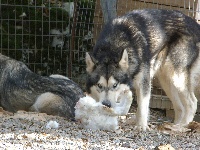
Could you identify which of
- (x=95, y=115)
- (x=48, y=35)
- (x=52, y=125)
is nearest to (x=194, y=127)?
(x=95, y=115)

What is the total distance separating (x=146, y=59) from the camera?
708 cm

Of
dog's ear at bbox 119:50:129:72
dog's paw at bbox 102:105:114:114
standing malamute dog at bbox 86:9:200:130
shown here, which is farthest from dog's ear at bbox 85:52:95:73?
dog's paw at bbox 102:105:114:114

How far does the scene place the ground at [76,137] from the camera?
513 cm

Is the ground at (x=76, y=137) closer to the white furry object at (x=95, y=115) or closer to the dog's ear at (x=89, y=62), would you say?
the white furry object at (x=95, y=115)

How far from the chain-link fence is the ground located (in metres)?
3.30

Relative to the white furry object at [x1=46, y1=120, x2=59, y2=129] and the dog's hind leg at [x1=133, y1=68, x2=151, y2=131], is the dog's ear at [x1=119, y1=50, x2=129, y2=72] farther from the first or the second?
the white furry object at [x1=46, y1=120, x2=59, y2=129]

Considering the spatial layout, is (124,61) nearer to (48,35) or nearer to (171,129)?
(171,129)

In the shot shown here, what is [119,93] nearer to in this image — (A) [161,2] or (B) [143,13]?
(B) [143,13]

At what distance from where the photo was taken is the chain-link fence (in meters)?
10.3

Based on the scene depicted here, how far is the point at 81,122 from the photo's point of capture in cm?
627

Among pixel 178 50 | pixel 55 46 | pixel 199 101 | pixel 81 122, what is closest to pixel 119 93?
pixel 81 122

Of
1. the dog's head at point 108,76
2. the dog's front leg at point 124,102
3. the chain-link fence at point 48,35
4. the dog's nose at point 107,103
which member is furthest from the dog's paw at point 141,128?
the chain-link fence at point 48,35

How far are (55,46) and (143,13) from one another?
3526 millimetres

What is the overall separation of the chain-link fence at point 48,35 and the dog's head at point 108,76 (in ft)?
10.9
